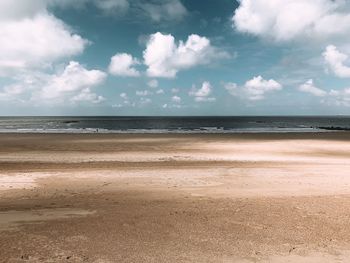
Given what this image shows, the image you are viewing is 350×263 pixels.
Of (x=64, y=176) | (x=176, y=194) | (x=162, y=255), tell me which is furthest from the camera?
(x=64, y=176)

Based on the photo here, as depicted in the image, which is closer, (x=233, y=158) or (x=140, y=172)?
(x=140, y=172)

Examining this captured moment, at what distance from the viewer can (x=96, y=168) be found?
63.0 feet

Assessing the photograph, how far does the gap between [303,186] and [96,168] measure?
10.7 metres

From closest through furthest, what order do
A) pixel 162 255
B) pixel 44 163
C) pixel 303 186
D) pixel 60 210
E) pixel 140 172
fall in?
pixel 162 255 < pixel 60 210 < pixel 303 186 < pixel 140 172 < pixel 44 163

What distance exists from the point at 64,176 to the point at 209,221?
9.24 meters

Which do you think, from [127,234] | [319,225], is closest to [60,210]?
[127,234]

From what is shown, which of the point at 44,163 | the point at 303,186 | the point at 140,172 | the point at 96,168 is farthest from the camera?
the point at 44,163

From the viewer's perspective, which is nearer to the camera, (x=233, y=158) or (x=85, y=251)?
(x=85, y=251)

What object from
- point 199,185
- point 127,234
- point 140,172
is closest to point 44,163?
point 140,172

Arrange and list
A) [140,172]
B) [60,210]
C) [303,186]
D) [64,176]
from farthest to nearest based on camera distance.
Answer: [140,172], [64,176], [303,186], [60,210]

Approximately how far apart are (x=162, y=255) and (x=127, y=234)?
1474 millimetres

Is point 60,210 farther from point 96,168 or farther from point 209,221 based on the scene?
point 96,168

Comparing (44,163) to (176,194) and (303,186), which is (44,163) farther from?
(303,186)

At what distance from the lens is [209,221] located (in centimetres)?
920
